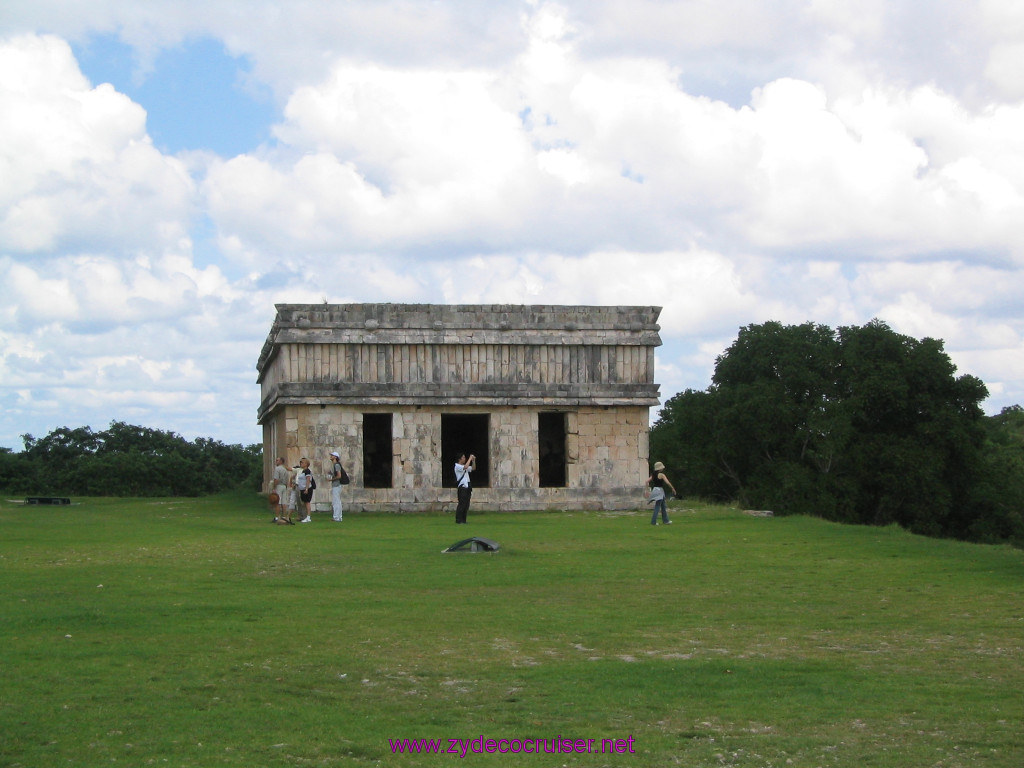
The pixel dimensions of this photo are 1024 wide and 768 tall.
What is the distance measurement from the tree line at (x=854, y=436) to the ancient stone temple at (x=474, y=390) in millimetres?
9681

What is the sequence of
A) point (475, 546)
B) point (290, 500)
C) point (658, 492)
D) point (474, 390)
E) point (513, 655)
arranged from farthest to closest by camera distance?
point (474, 390) < point (290, 500) < point (658, 492) < point (475, 546) < point (513, 655)

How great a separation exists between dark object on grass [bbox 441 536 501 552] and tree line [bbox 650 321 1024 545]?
21.0 m

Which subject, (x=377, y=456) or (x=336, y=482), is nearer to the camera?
(x=336, y=482)

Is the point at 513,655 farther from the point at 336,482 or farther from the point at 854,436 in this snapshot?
the point at 854,436

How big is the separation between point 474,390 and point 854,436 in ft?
52.3

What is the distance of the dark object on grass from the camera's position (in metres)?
17.3

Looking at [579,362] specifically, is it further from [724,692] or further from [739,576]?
[724,692]

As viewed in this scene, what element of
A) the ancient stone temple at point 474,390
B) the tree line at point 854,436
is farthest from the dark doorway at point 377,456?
the tree line at point 854,436

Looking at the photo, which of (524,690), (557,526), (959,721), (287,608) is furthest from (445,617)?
(557,526)

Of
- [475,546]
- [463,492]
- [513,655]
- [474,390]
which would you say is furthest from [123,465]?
[513,655]

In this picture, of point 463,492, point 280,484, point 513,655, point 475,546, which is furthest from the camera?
point 280,484

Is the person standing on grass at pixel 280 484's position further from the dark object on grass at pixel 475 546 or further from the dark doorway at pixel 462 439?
the dark doorway at pixel 462 439

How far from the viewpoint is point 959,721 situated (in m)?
7.27

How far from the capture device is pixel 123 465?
48.2 m
